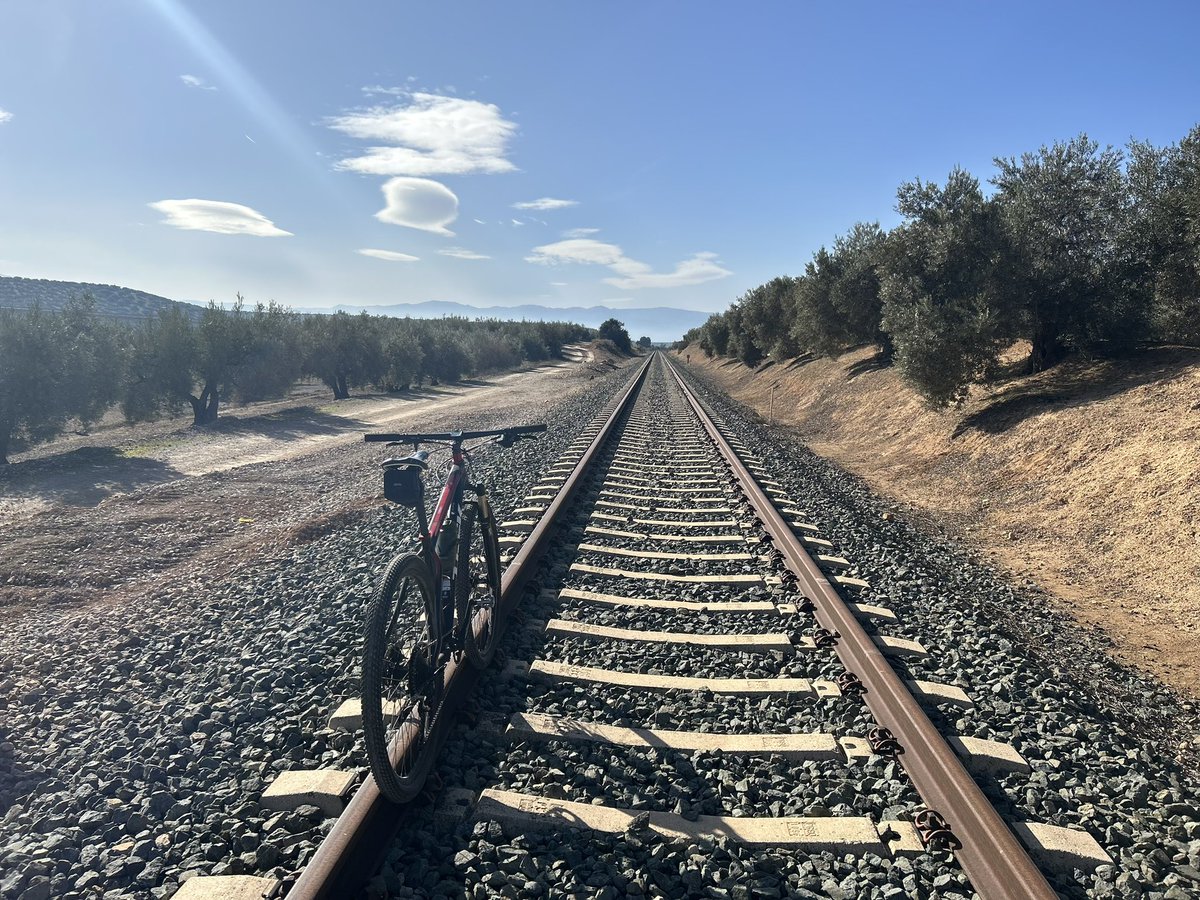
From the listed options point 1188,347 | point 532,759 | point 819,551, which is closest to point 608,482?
point 819,551

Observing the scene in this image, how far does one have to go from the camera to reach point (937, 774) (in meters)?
2.95

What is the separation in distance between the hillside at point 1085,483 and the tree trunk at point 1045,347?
51 cm

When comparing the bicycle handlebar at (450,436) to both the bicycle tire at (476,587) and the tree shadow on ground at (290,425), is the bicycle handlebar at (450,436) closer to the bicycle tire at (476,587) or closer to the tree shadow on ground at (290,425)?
the bicycle tire at (476,587)

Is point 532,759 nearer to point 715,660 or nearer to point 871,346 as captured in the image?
point 715,660

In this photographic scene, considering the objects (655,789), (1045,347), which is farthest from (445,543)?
(1045,347)

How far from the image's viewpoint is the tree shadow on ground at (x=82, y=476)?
11422mm

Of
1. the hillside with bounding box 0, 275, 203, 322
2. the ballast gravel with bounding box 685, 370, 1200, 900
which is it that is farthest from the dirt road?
the hillside with bounding box 0, 275, 203, 322

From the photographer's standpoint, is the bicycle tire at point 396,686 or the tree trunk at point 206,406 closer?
the bicycle tire at point 396,686

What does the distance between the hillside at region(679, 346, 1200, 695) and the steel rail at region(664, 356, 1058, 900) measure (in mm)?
2306

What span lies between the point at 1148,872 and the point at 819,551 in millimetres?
3878

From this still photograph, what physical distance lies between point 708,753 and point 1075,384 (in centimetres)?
1108

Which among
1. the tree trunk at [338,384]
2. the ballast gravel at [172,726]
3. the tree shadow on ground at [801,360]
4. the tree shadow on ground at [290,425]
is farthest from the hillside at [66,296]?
the ballast gravel at [172,726]

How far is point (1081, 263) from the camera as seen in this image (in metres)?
11.8

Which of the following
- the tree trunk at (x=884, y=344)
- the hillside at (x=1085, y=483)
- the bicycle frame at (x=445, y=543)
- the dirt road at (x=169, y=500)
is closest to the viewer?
the bicycle frame at (x=445, y=543)
